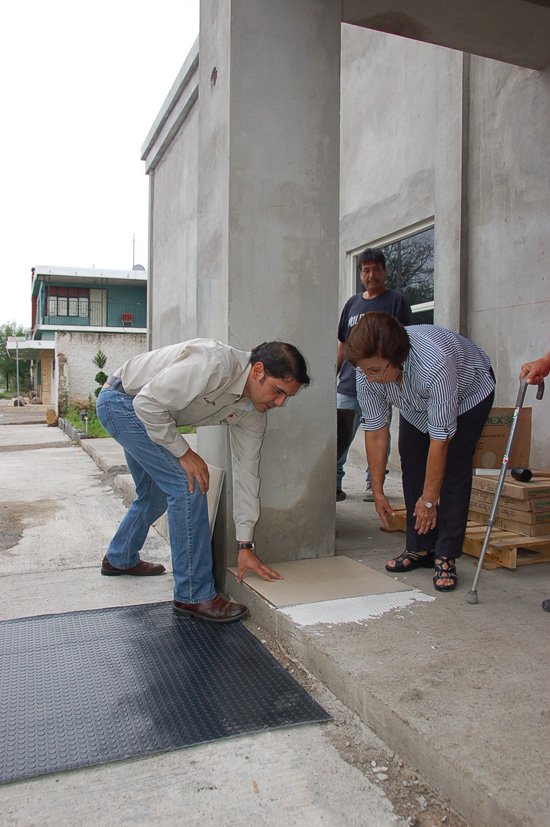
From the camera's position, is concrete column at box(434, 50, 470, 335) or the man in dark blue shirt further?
concrete column at box(434, 50, 470, 335)

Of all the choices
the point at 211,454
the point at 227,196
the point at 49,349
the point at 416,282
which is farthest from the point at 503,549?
the point at 49,349

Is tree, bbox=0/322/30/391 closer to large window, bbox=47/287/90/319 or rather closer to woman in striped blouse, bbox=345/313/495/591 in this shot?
large window, bbox=47/287/90/319

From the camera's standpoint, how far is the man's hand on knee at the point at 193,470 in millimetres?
3057

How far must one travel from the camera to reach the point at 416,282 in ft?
21.9

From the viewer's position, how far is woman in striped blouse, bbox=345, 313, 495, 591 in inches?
112

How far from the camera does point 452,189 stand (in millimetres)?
5668

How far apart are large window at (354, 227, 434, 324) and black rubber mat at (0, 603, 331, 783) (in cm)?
449

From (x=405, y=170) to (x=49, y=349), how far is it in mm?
38538

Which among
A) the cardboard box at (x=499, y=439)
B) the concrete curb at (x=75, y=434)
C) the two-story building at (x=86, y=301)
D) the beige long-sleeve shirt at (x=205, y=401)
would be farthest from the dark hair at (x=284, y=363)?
the two-story building at (x=86, y=301)

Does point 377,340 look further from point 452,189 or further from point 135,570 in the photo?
point 452,189

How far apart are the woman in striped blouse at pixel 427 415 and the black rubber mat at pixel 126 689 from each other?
41.3 inches

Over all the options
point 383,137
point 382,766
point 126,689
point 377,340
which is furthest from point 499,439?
point 383,137

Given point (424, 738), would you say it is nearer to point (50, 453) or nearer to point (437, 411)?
point (437, 411)

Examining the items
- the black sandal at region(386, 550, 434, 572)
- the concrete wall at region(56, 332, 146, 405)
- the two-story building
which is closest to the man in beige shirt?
the black sandal at region(386, 550, 434, 572)
